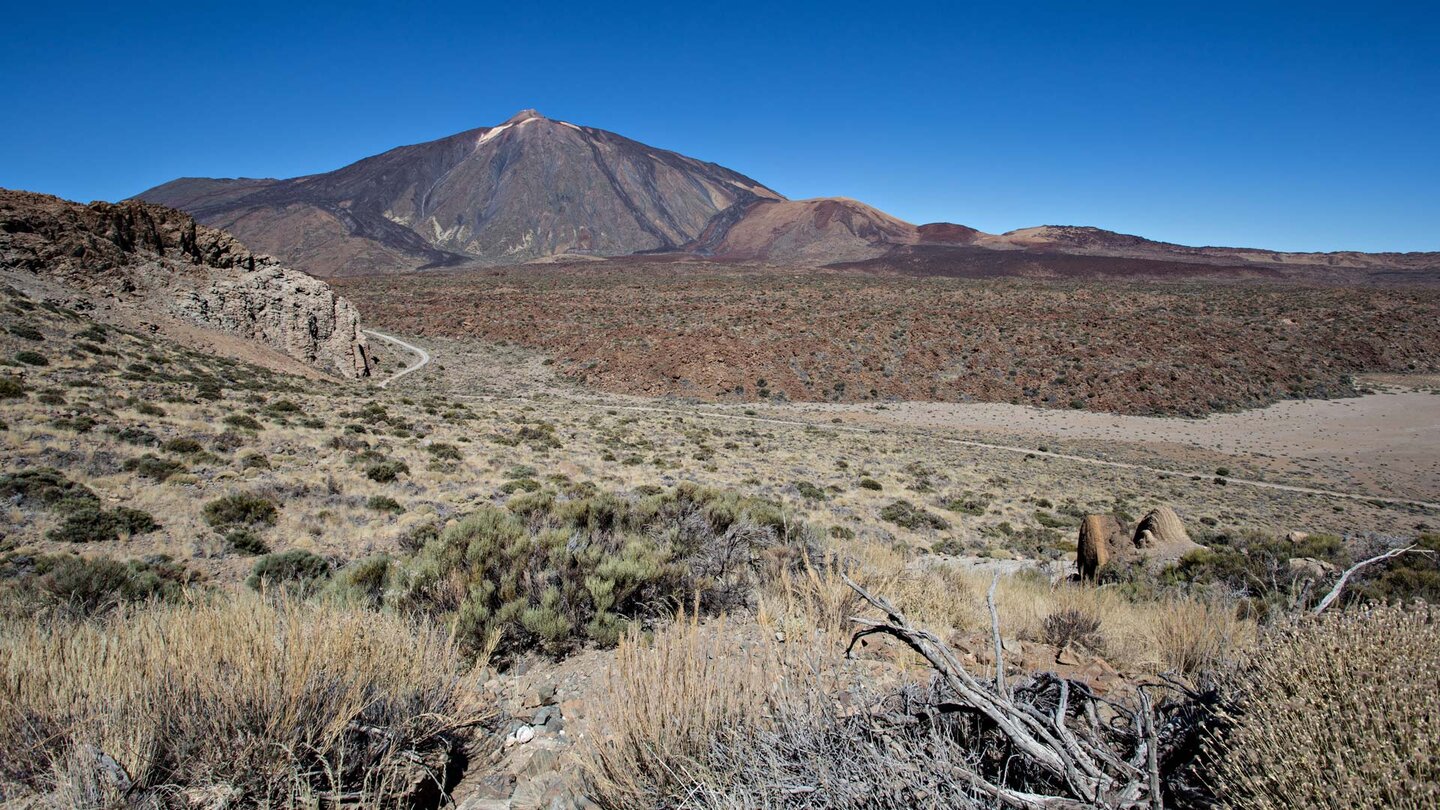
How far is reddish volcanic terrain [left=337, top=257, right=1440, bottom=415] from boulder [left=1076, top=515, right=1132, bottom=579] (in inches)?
871

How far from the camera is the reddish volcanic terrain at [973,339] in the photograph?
31.3m

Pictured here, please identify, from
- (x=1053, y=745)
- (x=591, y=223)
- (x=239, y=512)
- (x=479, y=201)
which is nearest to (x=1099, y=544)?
(x=1053, y=745)

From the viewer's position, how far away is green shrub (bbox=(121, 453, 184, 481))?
28.3 feet

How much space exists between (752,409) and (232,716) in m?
26.6

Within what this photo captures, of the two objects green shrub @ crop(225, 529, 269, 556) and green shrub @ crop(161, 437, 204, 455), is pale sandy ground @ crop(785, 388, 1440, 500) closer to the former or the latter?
green shrub @ crop(161, 437, 204, 455)

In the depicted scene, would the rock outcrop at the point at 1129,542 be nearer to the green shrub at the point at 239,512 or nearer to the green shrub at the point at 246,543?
the green shrub at the point at 246,543

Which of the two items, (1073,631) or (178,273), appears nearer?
(1073,631)

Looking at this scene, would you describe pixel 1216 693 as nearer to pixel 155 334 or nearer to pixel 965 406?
pixel 155 334

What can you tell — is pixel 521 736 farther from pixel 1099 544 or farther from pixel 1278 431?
pixel 1278 431

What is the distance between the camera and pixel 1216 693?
2.11m

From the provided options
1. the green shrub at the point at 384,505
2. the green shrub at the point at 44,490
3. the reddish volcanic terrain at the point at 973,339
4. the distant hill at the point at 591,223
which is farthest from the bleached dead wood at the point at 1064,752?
the distant hill at the point at 591,223

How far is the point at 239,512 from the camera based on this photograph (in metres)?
8.09

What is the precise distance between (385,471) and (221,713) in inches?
365

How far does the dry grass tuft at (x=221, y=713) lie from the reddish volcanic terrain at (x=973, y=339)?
28.2m
